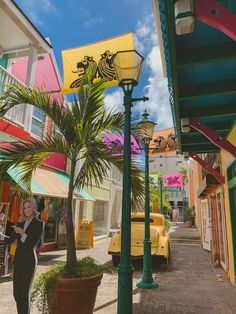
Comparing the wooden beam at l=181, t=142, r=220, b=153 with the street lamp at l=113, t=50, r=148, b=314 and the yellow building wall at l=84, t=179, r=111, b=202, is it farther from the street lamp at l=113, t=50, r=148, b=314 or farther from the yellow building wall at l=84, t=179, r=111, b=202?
the yellow building wall at l=84, t=179, r=111, b=202

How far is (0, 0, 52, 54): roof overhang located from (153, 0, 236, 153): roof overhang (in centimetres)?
598

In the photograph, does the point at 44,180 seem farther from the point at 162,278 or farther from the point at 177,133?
the point at 177,133

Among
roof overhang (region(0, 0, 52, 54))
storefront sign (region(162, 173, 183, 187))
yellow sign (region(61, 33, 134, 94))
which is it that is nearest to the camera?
roof overhang (region(0, 0, 52, 54))

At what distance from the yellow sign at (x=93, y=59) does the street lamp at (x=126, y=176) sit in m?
5.62

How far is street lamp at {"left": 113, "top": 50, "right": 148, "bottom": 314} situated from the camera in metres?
3.49

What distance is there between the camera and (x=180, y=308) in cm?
519

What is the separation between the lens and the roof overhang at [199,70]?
9.73 feet

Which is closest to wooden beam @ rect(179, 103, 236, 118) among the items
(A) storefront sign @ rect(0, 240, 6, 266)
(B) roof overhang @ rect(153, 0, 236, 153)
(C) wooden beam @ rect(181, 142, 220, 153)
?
(B) roof overhang @ rect(153, 0, 236, 153)

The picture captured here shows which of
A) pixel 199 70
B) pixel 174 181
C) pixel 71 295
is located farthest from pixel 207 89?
pixel 174 181

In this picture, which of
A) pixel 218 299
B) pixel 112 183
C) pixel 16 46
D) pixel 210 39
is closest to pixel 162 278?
pixel 218 299

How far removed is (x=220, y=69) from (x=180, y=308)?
4245 mm

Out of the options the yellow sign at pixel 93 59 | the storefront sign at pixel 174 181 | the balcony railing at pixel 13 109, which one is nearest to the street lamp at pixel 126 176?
the balcony railing at pixel 13 109

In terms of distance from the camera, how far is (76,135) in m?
4.77

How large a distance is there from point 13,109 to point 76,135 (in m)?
4.23
